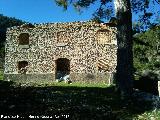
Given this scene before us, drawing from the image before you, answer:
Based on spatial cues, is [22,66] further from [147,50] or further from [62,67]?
[147,50]


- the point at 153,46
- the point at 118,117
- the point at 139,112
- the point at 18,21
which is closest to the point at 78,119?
the point at 118,117

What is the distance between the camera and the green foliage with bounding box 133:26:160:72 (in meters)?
44.9

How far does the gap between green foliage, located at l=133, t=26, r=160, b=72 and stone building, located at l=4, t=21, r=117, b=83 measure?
11.6 meters

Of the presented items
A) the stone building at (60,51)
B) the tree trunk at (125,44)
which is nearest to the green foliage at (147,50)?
the stone building at (60,51)

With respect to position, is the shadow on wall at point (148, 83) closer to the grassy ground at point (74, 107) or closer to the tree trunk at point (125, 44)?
the tree trunk at point (125, 44)

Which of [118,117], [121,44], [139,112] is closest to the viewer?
[118,117]

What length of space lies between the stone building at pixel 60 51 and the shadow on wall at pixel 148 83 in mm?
7642

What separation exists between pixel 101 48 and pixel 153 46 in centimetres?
1730

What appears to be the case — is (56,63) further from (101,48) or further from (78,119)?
(78,119)

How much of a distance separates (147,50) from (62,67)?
16.4 meters

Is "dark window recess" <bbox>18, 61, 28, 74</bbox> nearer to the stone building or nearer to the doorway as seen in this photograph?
the stone building

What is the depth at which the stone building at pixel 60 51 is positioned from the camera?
33.3m

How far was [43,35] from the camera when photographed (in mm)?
35344

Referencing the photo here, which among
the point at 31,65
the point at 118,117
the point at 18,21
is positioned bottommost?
the point at 118,117
